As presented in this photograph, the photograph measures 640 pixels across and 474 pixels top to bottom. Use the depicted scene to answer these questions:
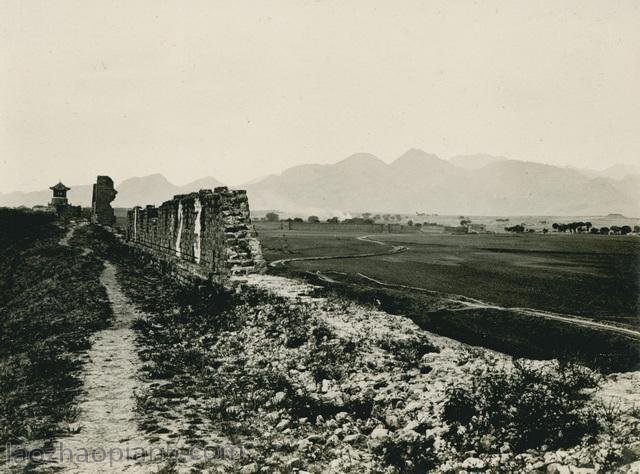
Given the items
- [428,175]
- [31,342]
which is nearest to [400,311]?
[31,342]

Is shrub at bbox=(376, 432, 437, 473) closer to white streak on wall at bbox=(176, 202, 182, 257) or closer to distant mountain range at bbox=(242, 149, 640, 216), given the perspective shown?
white streak on wall at bbox=(176, 202, 182, 257)

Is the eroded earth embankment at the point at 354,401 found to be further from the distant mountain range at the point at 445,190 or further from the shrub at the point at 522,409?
the distant mountain range at the point at 445,190

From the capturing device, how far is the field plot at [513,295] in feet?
20.0

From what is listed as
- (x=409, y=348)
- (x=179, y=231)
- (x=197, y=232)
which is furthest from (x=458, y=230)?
(x=409, y=348)

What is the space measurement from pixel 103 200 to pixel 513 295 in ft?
121

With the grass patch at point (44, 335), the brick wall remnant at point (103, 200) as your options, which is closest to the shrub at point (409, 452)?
the grass patch at point (44, 335)

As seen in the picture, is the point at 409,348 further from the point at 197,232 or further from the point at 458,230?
the point at 458,230

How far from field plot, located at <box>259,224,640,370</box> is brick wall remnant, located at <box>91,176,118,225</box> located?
28.1 meters

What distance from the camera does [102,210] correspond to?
39062mm

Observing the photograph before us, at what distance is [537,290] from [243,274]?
6.98 m

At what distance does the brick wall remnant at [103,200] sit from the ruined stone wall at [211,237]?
2569 centimetres

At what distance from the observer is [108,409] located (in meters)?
4.98

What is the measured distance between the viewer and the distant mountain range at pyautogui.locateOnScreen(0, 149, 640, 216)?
149500 mm

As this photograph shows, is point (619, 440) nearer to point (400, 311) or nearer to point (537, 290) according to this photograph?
point (400, 311)
